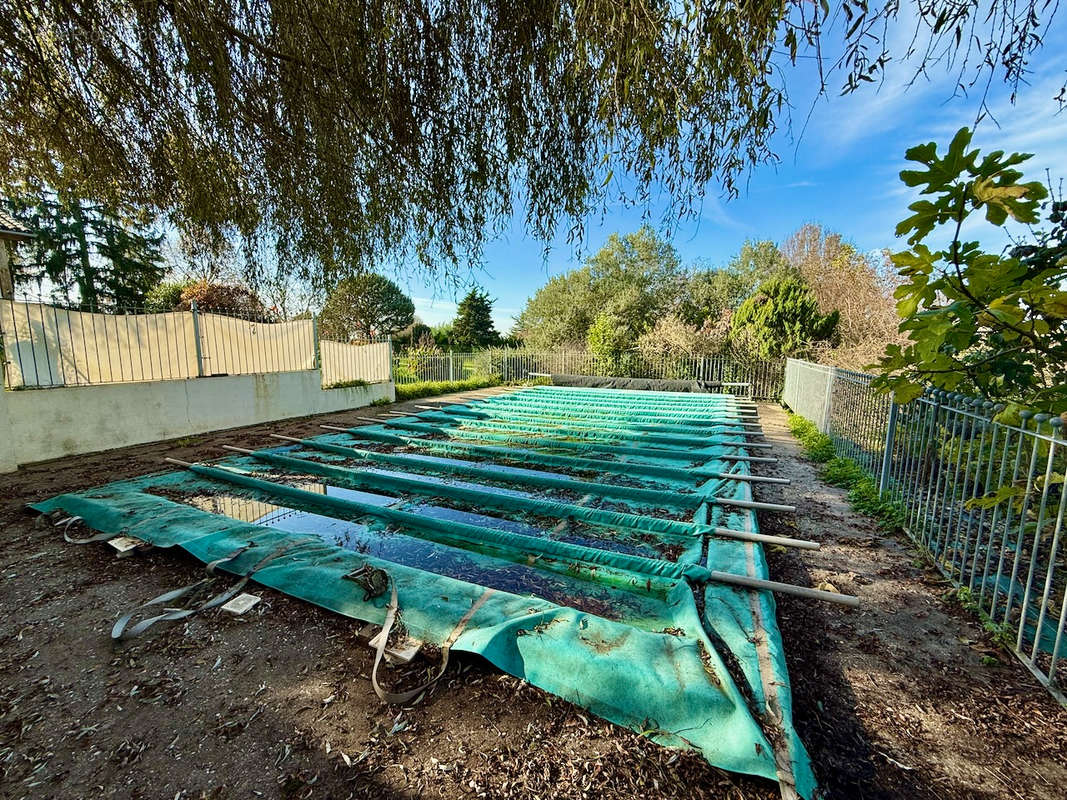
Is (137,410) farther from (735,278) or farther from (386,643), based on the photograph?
(735,278)

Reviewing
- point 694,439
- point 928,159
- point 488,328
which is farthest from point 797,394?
point 488,328

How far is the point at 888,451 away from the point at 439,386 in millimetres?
11979

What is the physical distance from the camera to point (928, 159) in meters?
1.90

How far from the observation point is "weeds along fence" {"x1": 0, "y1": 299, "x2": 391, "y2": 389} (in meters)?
5.24

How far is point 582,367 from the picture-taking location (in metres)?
16.9

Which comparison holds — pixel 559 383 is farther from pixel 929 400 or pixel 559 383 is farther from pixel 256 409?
pixel 929 400

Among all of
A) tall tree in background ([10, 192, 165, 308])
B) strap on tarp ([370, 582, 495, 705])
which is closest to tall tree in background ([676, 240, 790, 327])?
tall tree in background ([10, 192, 165, 308])

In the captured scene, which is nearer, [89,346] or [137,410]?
[89,346]

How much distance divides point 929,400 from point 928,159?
7.03 feet

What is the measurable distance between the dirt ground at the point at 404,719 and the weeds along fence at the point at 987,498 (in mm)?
217

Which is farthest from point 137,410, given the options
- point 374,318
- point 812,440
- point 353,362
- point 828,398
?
point 374,318

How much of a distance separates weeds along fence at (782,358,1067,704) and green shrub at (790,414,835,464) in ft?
1.94

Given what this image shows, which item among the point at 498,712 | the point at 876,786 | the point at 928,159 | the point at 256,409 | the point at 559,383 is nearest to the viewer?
the point at 876,786

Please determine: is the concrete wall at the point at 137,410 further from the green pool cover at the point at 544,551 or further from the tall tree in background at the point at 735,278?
the tall tree in background at the point at 735,278
